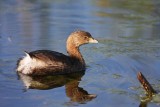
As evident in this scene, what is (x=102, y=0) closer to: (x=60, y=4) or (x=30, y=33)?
(x=60, y=4)

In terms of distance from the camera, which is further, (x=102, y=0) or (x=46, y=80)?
(x=102, y=0)

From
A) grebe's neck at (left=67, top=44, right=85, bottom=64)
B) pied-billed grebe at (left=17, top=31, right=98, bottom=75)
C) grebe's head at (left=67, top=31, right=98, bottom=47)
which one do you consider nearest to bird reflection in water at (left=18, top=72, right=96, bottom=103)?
pied-billed grebe at (left=17, top=31, right=98, bottom=75)

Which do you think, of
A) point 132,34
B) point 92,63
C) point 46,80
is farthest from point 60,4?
point 46,80

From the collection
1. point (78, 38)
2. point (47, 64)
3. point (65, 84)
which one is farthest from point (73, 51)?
point (65, 84)

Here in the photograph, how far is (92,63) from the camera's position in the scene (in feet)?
32.8

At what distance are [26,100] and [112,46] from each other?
424cm

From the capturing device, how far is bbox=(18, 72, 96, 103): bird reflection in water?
25.6 ft

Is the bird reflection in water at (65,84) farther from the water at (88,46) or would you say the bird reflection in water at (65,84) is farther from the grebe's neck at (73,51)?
the grebe's neck at (73,51)

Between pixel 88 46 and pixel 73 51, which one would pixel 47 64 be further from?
pixel 88 46

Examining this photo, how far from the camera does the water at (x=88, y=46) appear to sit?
776 centimetres

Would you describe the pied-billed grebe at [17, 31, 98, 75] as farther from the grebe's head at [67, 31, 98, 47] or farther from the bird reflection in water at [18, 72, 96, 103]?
the grebe's head at [67, 31, 98, 47]

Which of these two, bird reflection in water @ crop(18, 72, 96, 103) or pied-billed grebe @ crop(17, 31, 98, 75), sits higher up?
pied-billed grebe @ crop(17, 31, 98, 75)

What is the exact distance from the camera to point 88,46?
37.5 ft

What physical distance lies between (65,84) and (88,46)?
9.51ft
